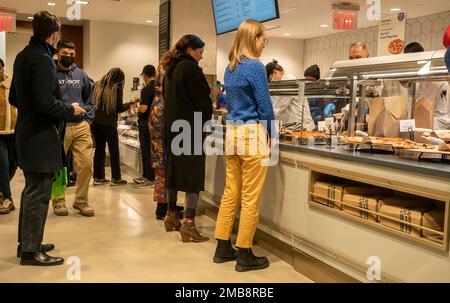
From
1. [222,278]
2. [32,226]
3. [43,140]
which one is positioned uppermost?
[43,140]

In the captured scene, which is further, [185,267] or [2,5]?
[2,5]

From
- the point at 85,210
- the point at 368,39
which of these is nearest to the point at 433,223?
the point at 85,210

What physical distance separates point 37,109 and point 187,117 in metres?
1.10

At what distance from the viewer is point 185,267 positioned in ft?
10.1

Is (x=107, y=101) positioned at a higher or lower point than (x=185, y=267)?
higher

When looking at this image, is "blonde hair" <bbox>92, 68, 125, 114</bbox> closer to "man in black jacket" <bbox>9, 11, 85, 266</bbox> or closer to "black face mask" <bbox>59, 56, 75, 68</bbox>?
"black face mask" <bbox>59, 56, 75, 68</bbox>

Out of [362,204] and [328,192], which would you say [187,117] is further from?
[362,204]

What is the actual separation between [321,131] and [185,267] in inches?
53.3

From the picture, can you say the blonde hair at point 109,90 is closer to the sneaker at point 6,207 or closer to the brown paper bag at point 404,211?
the sneaker at point 6,207

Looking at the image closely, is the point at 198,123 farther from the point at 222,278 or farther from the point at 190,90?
the point at 222,278

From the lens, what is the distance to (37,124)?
113 inches

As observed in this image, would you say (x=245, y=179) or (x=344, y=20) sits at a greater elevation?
(x=344, y=20)

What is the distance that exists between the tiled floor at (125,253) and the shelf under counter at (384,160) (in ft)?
2.78

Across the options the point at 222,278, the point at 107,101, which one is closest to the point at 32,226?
the point at 222,278
